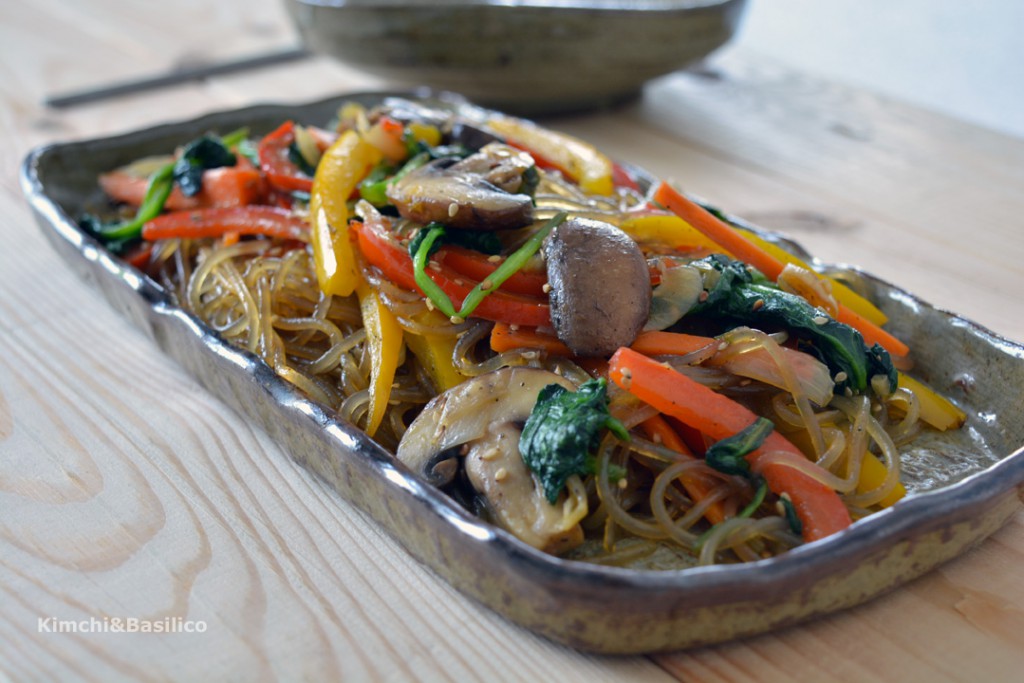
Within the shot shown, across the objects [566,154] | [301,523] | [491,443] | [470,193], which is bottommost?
[301,523]

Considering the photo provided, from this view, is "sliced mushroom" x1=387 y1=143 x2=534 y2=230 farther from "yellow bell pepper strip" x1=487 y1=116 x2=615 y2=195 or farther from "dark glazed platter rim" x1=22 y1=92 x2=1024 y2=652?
"dark glazed platter rim" x1=22 y1=92 x2=1024 y2=652

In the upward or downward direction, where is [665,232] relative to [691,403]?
upward

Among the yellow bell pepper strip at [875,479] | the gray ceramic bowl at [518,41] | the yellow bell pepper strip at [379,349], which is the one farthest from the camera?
the gray ceramic bowl at [518,41]

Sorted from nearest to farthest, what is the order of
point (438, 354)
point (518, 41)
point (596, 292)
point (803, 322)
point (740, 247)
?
1. point (596, 292)
2. point (803, 322)
3. point (438, 354)
4. point (740, 247)
5. point (518, 41)

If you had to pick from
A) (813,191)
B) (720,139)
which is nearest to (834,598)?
(813,191)

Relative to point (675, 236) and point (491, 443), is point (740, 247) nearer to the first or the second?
point (675, 236)

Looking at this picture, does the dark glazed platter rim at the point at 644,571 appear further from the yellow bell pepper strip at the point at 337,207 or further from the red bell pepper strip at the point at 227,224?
the red bell pepper strip at the point at 227,224

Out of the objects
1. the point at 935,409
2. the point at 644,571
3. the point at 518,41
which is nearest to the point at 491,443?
the point at 644,571

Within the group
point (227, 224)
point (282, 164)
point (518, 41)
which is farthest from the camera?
point (518, 41)

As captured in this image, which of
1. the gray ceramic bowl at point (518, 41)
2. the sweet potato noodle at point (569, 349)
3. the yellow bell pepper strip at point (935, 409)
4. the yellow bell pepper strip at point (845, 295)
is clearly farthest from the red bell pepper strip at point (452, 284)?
the gray ceramic bowl at point (518, 41)
